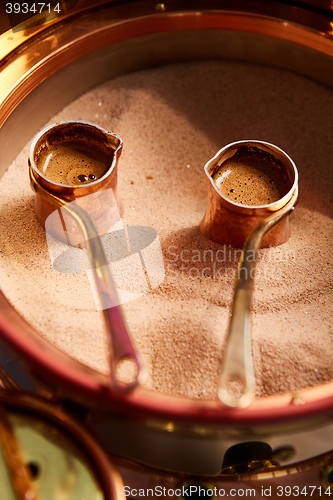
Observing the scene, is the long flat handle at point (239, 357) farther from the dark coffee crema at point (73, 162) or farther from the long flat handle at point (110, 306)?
the dark coffee crema at point (73, 162)

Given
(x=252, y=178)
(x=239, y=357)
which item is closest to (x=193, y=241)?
(x=252, y=178)

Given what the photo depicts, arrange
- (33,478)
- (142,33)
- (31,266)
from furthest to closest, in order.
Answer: (142,33) → (31,266) → (33,478)

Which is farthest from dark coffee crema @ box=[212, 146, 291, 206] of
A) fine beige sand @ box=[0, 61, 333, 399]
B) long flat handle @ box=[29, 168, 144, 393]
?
long flat handle @ box=[29, 168, 144, 393]

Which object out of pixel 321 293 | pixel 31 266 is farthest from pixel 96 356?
pixel 321 293

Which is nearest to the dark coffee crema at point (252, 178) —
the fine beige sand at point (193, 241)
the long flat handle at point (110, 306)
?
the fine beige sand at point (193, 241)

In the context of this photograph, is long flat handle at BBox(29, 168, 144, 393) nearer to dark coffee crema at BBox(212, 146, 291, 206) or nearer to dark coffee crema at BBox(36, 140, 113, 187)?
dark coffee crema at BBox(36, 140, 113, 187)

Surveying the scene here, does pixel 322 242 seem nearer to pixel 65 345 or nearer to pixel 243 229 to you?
pixel 243 229
